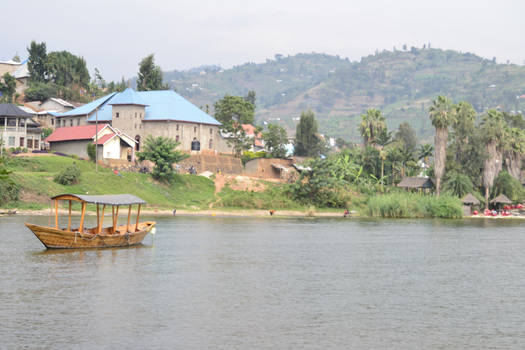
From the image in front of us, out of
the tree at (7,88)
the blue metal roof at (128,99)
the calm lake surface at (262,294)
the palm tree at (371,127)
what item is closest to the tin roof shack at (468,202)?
the palm tree at (371,127)

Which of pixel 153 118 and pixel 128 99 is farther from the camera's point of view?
pixel 153 118

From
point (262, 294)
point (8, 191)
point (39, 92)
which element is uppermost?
point (39, 92)

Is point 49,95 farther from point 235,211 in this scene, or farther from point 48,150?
point 235,211

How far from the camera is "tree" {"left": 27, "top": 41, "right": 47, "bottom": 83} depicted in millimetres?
136500

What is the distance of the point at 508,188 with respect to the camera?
9988cm

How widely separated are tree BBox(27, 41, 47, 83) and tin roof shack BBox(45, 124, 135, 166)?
4559 cm

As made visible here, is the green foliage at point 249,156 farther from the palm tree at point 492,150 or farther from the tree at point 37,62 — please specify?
the tree at point 37,62

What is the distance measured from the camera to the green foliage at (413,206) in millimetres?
85812

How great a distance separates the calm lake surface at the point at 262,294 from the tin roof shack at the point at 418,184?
41920 mm

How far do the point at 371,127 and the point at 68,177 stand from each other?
2184 inches

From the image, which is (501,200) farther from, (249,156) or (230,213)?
(230,213)

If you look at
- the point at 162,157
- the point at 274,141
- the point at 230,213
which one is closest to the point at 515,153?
the point at 274,141

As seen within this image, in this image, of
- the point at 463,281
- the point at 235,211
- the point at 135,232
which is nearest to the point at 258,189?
the point at 235,211

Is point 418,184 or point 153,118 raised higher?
point 153,118
